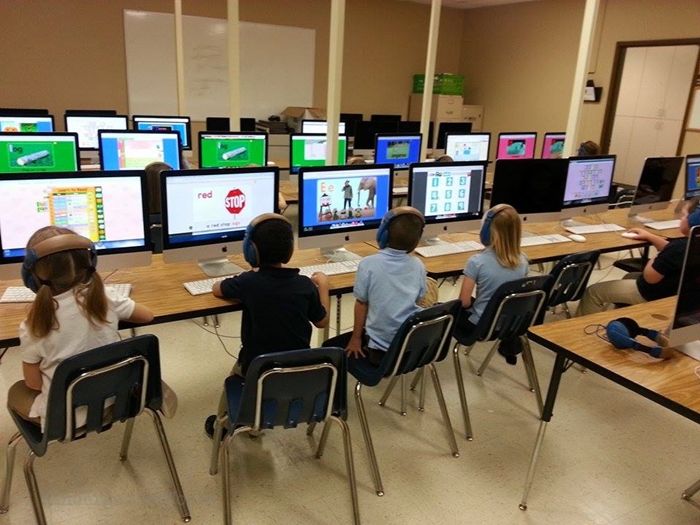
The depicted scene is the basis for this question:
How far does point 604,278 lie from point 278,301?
3.92m

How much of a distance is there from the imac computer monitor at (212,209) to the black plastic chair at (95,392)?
2.57 feet

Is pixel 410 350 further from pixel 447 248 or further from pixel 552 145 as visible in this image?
pixel 552 145

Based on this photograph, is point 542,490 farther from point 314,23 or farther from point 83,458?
point 314,23

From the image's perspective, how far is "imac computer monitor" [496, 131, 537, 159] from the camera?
5754 mm

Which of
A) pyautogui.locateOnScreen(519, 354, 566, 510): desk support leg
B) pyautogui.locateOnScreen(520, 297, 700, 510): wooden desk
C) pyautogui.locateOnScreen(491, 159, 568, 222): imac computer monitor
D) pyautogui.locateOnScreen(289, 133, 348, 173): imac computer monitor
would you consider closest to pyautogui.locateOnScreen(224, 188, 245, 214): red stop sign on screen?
pyautogui.locateOnScreen(520, 297, 700, 510): wooden desk

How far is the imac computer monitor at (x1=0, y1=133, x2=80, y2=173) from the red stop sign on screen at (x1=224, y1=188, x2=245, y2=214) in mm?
1708

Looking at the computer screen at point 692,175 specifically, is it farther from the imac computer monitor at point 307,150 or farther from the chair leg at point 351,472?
the chair leg at point 351,472

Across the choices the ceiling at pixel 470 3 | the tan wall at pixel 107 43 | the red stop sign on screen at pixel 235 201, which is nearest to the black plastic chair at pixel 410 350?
the red stop sign on screen at pixel 235 201

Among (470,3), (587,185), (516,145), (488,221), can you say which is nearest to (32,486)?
(488,221)

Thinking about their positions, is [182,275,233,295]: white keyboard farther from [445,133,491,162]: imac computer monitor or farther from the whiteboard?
the whiteboard

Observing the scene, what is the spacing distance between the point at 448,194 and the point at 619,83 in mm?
5826

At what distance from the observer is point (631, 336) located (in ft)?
6.38

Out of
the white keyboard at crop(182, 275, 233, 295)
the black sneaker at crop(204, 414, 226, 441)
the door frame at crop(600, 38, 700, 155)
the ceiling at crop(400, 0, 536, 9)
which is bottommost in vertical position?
the black sneaker at crop(204, 414, 226, 441)

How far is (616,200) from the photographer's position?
5648 millimetres
